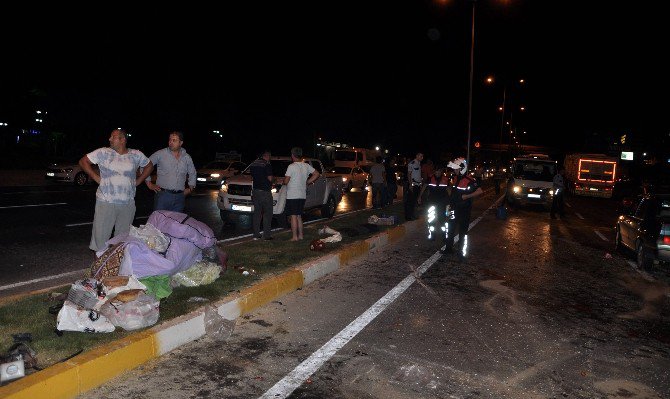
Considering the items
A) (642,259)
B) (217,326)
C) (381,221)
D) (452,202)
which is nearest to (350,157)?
(381,221)

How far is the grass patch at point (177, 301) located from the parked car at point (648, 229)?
16.9 ft

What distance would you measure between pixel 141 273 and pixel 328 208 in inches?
408

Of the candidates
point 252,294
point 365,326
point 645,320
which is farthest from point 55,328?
point 645,320

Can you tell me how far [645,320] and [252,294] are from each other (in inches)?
186

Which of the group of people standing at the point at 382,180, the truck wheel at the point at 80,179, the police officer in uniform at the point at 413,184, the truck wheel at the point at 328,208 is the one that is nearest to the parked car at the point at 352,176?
the group of people standing at the point at 382,180

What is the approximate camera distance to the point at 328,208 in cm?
1605

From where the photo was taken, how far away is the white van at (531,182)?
72.3 feet

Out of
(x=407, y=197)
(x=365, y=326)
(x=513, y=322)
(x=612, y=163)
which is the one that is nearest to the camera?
(x=365, y=326)

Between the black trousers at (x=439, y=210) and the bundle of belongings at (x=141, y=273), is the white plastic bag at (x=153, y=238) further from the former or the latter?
the black trousers at (x=439, y=210)

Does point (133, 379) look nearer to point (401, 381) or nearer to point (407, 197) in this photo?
point (401, 381)

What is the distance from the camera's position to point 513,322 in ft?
20.9

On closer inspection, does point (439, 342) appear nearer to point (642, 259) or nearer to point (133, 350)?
point (133, 350)

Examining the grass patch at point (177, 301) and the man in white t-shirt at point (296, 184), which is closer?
the grass patch at point (177, 301)

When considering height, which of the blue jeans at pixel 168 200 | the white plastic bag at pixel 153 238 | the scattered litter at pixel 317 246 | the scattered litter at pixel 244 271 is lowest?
the scattered litter at pixel 317 246
